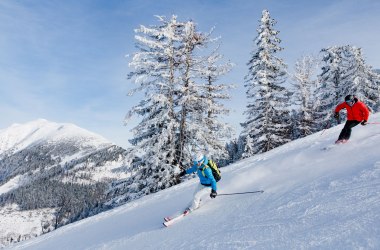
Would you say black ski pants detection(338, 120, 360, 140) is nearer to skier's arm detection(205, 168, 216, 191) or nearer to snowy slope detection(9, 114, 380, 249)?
snowy slope detection(9, 114, 380, 249)

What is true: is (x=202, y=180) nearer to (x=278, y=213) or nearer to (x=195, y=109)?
(x=278, y=213)

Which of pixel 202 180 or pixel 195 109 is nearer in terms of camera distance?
pixel 202 180

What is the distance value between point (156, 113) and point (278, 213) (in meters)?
14.9

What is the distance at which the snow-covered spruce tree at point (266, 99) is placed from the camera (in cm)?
2719

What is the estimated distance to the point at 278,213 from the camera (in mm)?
7344

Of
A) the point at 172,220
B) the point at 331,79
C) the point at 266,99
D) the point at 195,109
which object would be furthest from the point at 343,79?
the point at 172,220

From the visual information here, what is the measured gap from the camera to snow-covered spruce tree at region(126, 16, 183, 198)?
20.3 meters

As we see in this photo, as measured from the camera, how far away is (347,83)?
34.4 m

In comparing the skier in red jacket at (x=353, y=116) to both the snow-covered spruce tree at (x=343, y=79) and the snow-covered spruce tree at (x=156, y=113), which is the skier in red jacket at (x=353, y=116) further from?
the snow-covered spruce tree at (x=343, y=79)

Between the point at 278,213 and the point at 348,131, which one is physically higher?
the point at 348,131

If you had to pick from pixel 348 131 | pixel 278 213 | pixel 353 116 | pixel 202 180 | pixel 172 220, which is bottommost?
pixel 278 213

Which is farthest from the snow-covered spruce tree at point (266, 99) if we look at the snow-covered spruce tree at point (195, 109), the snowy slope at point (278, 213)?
the snowy slope at point (278, 213)

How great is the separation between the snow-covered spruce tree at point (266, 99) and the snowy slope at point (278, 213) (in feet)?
44.4

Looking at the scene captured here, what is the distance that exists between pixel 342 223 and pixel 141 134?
16.7m
